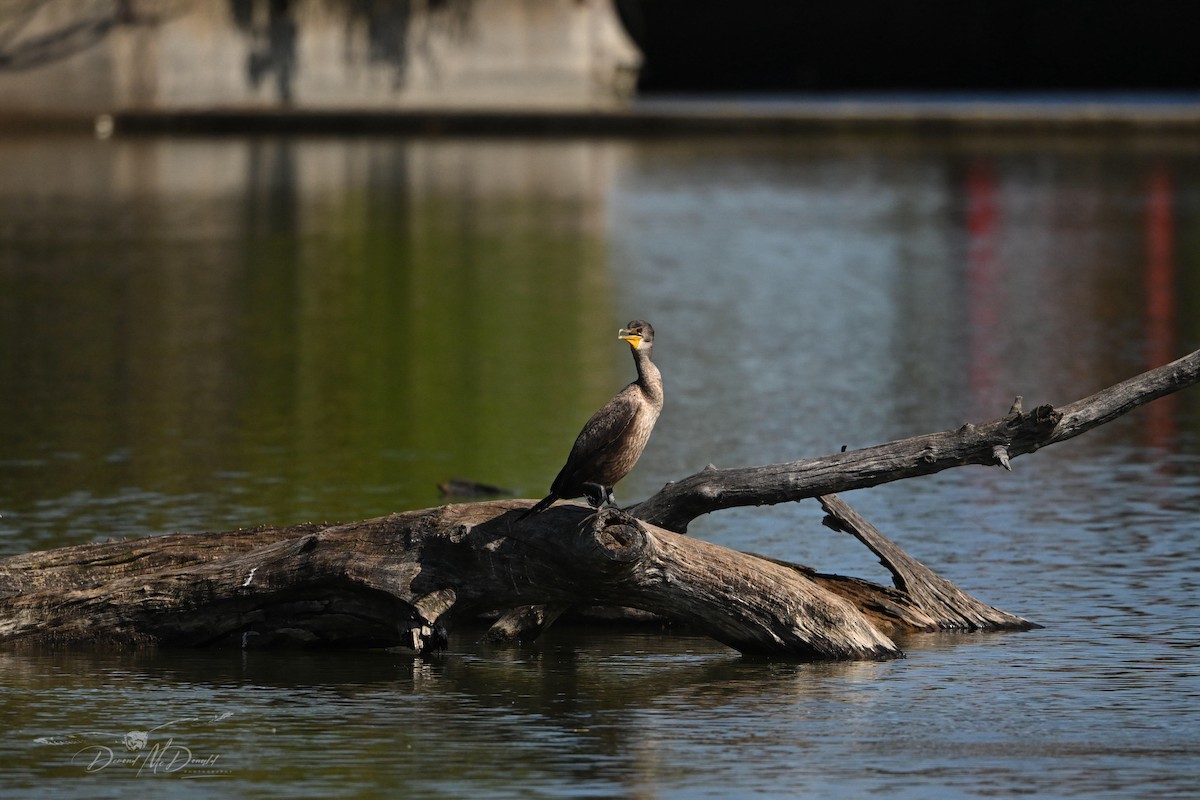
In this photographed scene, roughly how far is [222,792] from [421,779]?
68 centimetres

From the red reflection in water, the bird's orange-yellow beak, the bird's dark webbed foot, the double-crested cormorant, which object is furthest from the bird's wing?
the red reflection in water

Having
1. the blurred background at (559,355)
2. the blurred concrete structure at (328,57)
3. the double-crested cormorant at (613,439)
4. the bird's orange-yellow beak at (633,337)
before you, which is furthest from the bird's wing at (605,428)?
the blurred concrete structure at (328,57)

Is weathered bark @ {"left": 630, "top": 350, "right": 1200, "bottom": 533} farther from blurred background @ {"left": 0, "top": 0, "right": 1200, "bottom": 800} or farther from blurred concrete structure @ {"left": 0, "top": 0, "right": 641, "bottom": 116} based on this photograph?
blurred concrete structure @ {"left": 0, "top": 0, "right": 641, "bottom": 116}

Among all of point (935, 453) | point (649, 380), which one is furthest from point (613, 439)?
point (935, 453)

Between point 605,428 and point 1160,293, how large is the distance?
1701 centimetres

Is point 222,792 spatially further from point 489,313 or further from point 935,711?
point 489,313

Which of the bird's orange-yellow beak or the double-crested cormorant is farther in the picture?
the bird's orange-yellow beak

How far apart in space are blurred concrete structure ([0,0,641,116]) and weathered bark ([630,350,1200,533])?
154ft

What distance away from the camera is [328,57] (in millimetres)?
58000

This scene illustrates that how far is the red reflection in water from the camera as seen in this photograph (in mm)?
17969

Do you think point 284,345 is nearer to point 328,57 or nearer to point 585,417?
point 585,417

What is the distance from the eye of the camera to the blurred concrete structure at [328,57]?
55594 mm

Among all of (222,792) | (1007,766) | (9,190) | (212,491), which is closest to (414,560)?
(222,792)

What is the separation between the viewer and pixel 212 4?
2234 inches
